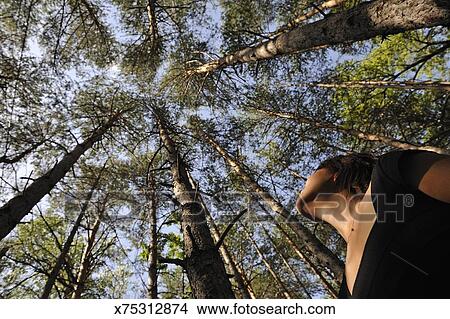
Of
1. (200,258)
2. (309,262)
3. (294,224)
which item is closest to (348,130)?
(294,224)

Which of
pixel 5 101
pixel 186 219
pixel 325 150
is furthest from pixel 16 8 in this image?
pixel 325 150

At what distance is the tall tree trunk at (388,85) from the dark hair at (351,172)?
4.15 m

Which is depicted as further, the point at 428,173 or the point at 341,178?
the point at 341,178

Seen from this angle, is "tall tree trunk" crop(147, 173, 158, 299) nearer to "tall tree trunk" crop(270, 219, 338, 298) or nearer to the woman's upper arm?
"tall tree trunk" crop(270, 219, 338, 298)

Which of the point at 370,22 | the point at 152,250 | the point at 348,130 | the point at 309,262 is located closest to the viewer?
the point at 370,22

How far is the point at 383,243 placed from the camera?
118 cm

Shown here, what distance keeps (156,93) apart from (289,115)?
3809 millimetres

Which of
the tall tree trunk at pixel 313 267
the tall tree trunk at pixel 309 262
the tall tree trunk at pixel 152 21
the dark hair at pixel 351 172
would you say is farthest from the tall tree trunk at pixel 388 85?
the dark hair at pixel 351 172

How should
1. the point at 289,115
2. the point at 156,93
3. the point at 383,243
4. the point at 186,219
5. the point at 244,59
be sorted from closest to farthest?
the point at 383,243
the point at 186,219
the point at 244,59
the point at 289,115
the point at 156,93

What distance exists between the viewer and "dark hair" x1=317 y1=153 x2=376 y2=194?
149 centimetres

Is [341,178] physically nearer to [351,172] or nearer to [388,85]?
[351,172]

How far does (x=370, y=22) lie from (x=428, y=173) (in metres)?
2.59

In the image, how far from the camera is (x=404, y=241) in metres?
1.12
